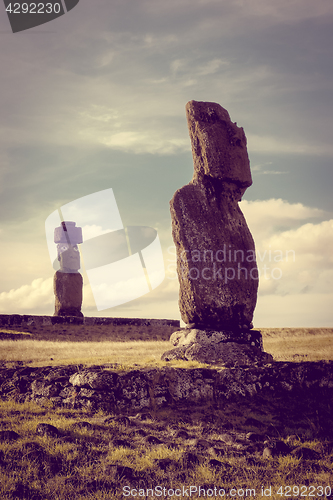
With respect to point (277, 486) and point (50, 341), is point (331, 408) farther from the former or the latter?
point (50, 341)

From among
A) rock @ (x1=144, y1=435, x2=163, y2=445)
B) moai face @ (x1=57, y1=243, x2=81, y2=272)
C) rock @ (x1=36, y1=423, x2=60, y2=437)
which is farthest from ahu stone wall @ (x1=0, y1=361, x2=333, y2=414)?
moai face @ (x1=57, y1=243, x2=81, y2=272)

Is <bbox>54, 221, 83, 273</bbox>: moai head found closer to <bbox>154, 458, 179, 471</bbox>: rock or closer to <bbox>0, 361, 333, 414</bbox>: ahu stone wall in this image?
<bbox>0, 361, 333, 414</bbox>: ahu stone wall

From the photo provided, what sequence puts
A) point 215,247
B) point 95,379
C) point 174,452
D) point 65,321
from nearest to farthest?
point 174,452 → point 95,379 → point 215,247 → point 65,321

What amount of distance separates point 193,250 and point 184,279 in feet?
2.28

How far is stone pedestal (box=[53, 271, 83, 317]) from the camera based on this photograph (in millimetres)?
25188

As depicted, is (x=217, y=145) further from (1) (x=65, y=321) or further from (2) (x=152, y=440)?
(1) (x=65, y=321)

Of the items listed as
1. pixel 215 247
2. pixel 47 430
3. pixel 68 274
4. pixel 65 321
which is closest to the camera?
pixel 47 430

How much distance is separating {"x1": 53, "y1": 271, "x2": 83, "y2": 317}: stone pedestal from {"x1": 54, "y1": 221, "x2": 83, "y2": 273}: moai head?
31.8 inches

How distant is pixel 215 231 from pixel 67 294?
17.1 meters

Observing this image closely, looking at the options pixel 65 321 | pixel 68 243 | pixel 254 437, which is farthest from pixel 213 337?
pixel 68 243

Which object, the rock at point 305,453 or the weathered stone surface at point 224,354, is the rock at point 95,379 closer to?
the weathered stone surface at point 224,354

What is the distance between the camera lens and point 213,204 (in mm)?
10195

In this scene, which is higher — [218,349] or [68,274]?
[68,274]

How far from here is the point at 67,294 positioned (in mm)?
25312
